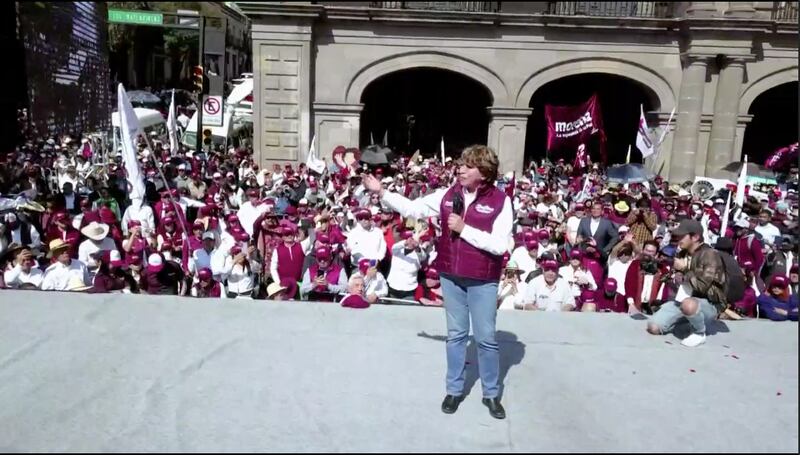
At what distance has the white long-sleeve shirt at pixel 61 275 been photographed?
20.1 feet

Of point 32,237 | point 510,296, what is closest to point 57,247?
point 32,237

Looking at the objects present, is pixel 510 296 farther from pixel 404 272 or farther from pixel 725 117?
pixel 725 117

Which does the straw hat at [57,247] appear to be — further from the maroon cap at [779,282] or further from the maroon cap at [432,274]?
the maroon cap at [779,282]

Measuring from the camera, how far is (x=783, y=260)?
710 centimetres

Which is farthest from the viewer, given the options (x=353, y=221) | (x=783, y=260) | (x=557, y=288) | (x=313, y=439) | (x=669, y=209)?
(x=669, y=209)

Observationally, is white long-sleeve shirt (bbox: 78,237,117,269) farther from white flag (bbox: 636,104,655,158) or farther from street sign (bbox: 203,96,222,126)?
white flag (bbox: 636,104,655,158)

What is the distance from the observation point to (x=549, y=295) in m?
6.09

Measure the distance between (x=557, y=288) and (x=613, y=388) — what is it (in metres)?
2.73

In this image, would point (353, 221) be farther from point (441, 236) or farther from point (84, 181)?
point (84, 181)

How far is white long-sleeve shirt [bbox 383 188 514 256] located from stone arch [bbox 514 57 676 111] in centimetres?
1513

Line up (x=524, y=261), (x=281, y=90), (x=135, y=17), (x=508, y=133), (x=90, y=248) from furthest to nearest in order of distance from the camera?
1. (x=135, y=17)
2. (x=508, y=133)
3. (x=281, y=90)
4. (x=90, y=248)
5. (x=524, y=261)

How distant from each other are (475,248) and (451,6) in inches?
624

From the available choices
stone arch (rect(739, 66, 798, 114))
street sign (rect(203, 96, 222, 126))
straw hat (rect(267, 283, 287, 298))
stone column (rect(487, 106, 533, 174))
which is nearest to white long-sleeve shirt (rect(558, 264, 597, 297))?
straw hat (rect(267, 283, 287, 298))

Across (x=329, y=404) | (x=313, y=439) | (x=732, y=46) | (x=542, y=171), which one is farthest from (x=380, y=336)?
(x=732, y=46)
